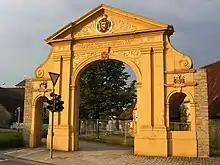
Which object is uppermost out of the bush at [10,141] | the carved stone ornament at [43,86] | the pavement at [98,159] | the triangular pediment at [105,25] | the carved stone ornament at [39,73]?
the triangular pediment at [105,25]

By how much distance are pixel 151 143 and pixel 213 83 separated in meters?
12.9

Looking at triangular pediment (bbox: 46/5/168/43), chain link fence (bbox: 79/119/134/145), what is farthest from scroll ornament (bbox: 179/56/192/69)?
chain link fence (bbox: 79/119/134/145)

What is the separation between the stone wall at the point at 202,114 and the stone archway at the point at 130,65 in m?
0.29

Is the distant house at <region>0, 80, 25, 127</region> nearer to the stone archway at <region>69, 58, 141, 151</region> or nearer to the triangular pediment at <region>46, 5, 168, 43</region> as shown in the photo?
the stone archway at <region>69, 58, 141, 151</region>

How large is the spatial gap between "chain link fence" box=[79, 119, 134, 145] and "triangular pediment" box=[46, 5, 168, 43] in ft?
48.3

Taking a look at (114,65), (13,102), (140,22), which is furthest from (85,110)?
(13,102)

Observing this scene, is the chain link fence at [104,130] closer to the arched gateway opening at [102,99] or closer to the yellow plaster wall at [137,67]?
the arched gateway opening at [102,99]

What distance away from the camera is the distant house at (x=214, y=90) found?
24.5 metres

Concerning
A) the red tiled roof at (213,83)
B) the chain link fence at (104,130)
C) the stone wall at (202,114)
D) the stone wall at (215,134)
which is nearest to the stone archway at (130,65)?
the stone wall at (202,114)

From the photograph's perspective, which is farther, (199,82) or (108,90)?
(108,90)

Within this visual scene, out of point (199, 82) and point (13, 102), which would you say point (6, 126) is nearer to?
point (13, 102)

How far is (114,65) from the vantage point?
41.9 meters

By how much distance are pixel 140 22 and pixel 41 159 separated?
10197 mm

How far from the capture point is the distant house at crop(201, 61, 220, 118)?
2446cm
